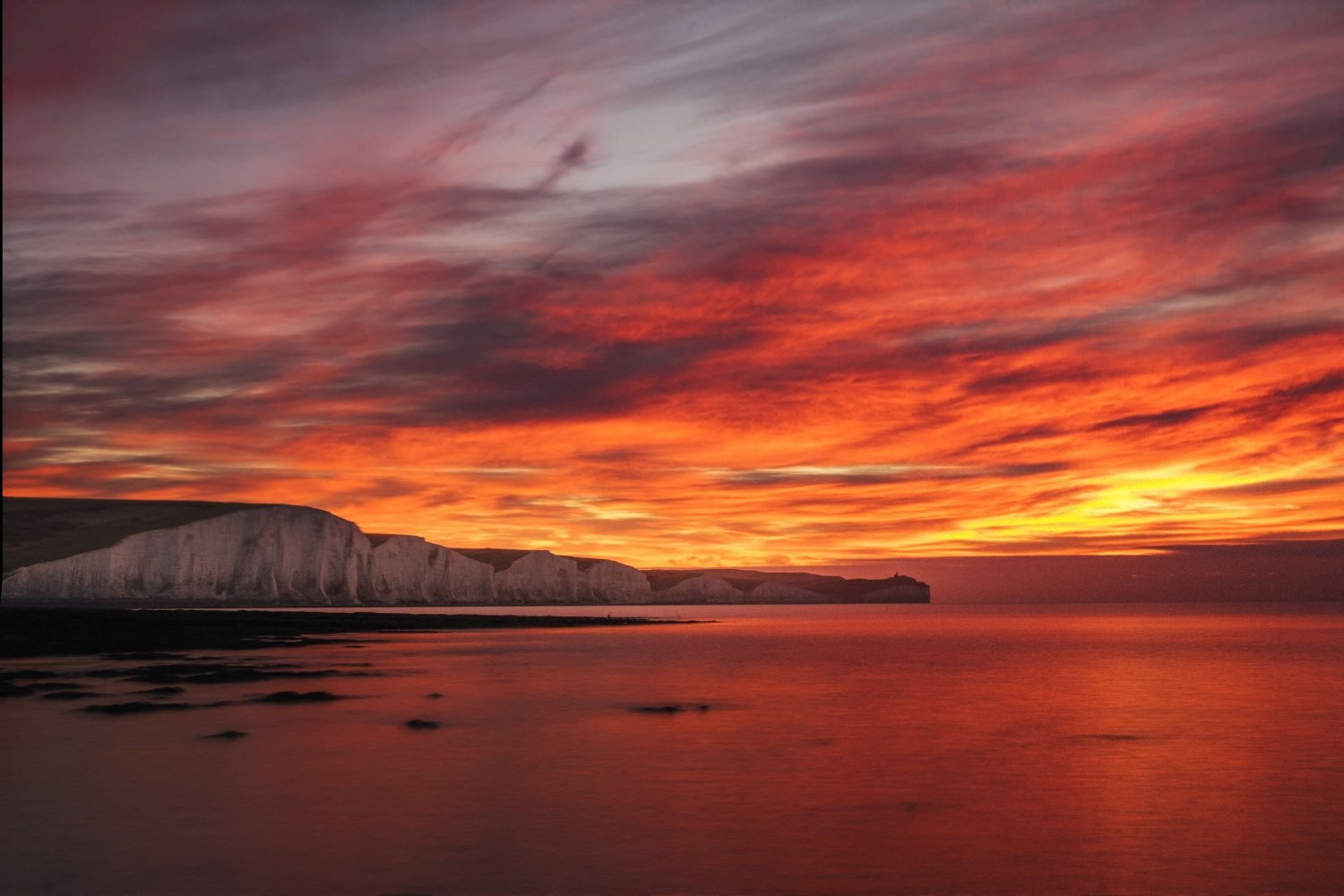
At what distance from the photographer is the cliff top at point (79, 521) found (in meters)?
113

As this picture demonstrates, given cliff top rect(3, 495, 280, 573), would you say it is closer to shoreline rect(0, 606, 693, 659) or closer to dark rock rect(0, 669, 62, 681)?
shoreline rect(0, 606, 693, 659)

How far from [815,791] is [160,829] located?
9.54m

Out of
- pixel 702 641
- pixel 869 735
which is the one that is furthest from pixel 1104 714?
pixel 702 641

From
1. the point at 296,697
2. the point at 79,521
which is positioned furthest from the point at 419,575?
the point at 296,697

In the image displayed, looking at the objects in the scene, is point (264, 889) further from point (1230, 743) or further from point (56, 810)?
point (1230, 743)

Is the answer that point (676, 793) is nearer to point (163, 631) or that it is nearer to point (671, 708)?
point (671, 708)

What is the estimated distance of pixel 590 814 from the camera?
1662 cm

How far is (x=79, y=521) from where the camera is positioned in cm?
12675

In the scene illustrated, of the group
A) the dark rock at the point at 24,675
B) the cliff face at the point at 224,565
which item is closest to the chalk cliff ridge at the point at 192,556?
the cliff face at the point at 224,565

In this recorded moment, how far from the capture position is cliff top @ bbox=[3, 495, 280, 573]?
113m

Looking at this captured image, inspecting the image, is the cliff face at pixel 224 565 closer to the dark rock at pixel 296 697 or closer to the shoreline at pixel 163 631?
the shoreline at pixel 163 631

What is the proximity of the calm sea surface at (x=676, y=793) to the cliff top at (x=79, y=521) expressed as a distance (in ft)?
296

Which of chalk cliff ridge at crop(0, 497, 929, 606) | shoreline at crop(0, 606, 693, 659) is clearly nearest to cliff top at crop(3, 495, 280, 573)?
chalk cliff ridge at crop(0, 497, 929, 606)

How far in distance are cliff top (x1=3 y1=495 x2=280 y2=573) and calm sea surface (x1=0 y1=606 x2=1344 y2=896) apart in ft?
296
